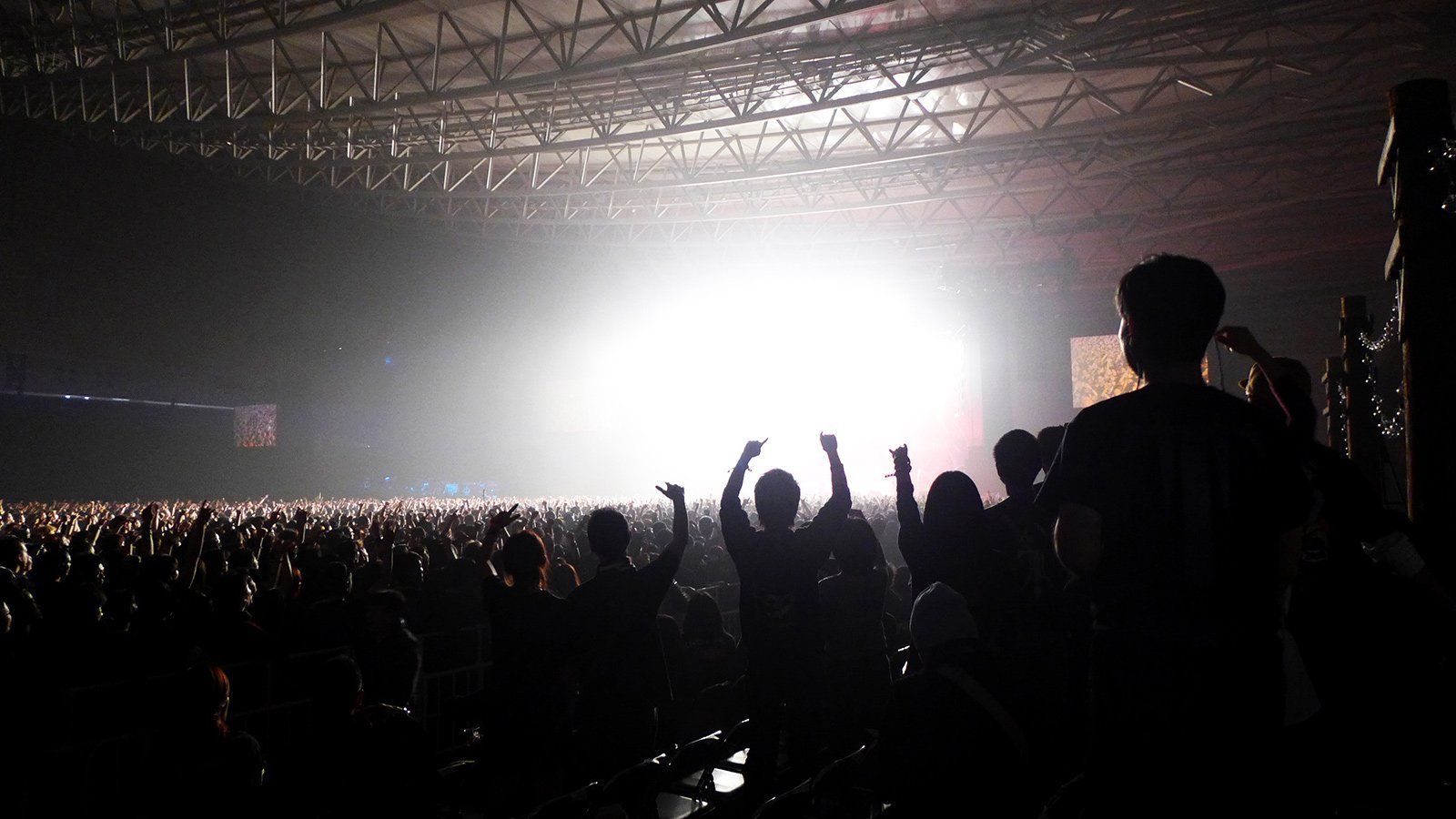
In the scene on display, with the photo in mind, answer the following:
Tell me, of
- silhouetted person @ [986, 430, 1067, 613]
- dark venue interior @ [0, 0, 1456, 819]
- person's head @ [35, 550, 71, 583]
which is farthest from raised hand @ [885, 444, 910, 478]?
person's head @ [35, 550, 71, 583]

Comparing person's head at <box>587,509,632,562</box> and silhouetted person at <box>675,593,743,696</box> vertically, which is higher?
person's head at <box>587,509,632,562</box>

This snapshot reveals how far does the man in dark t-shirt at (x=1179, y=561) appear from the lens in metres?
1.70

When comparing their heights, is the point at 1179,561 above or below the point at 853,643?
above

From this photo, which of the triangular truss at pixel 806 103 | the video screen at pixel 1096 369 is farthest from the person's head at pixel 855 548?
the video screen at pixel 1096 369

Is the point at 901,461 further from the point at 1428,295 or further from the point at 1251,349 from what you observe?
the point at 1428,295

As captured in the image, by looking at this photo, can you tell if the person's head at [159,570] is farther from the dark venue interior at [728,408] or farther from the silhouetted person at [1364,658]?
the silhouetted person at [1364,658]

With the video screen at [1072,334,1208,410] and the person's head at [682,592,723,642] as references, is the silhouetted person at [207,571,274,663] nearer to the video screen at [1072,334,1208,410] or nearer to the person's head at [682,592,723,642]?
the person's head at [682,592,723,642]

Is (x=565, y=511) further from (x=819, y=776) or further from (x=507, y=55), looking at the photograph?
(x=819, y=776)

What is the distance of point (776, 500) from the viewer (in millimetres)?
3672

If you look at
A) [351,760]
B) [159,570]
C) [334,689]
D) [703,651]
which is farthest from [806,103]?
[351,760]

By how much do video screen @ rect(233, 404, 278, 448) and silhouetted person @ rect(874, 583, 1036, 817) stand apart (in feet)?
86.2

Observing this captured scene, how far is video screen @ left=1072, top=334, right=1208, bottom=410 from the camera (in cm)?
2236

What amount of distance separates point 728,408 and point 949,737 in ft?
79.1

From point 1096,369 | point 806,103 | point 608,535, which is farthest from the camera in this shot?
point 1096,369
